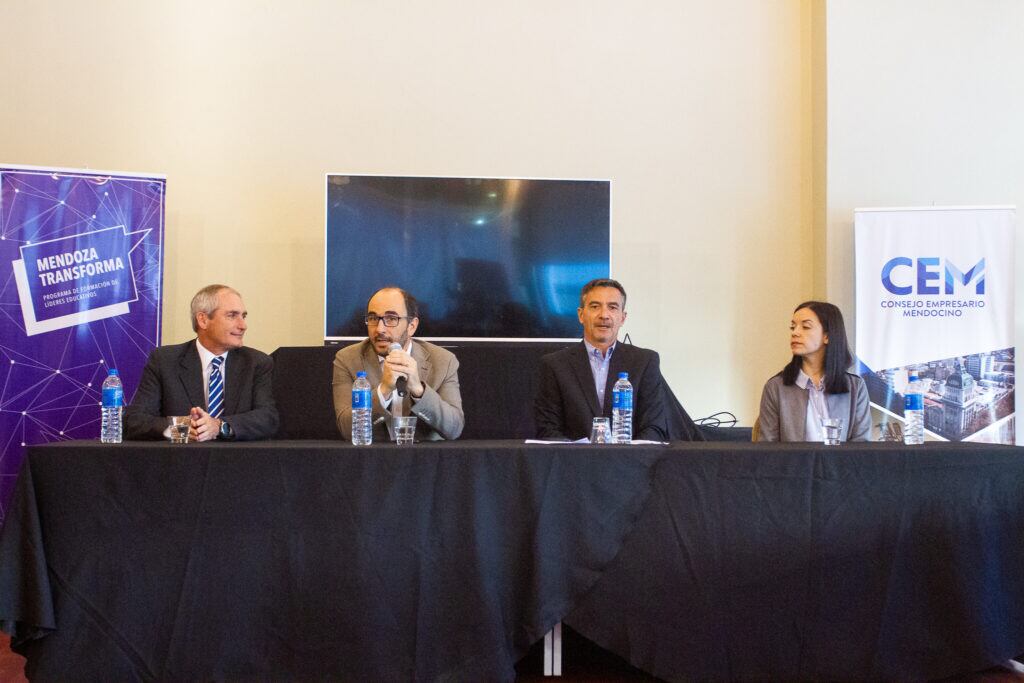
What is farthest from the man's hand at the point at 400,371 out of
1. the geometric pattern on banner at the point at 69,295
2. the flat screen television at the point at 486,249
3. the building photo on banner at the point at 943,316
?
the building photo on banner at the point at 943,316

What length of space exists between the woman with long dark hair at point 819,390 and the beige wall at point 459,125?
177cm

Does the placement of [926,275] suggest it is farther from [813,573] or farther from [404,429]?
[404,429]

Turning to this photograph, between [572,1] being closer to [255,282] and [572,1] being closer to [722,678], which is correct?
[255,282]

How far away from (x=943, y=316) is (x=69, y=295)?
4.37 meters

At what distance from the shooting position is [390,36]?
511cm

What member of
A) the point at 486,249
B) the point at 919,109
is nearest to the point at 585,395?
the point at 486,249

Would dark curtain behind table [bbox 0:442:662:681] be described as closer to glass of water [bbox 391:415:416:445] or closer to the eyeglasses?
glass of water [bbox 391:415:416:445]

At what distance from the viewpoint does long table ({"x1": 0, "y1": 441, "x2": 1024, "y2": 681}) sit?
2.42 m

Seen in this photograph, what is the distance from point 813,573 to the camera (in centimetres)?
248

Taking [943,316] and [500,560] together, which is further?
[943,316]

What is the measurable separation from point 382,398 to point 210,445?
0.63m

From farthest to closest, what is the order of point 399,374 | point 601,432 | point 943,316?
1. point 943,316
2. point 399,374
3. point 601,432

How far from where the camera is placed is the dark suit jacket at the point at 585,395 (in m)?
3.21

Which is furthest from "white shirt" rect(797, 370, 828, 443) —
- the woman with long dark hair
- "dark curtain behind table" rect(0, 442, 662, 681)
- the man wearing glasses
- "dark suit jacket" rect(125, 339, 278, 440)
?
"dark suit jacket" rect(125, 339, 278, 440)
